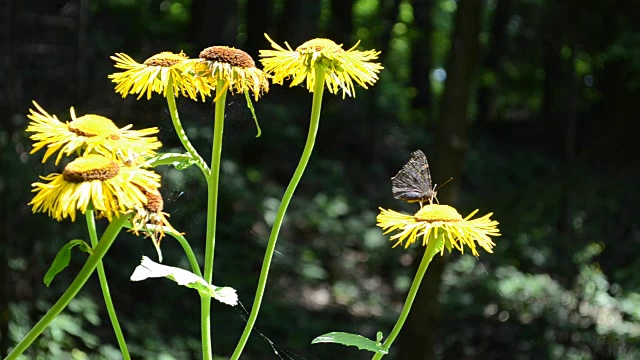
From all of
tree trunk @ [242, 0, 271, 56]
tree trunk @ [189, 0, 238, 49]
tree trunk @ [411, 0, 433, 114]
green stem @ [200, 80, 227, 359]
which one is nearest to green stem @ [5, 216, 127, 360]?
green stem @ [200, 80, 227, 359]

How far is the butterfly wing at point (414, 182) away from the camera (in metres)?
1.05

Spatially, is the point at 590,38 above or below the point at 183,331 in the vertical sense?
above

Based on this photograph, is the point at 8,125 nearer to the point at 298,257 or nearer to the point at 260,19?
the point at 298,257

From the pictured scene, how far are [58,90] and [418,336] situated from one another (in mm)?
2716

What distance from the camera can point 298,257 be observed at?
645 cm

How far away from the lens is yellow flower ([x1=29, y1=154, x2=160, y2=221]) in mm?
675

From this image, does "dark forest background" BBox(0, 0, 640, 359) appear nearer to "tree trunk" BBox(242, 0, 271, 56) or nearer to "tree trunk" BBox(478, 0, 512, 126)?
"tree trunk" BBox(242, 0, 271, 56)

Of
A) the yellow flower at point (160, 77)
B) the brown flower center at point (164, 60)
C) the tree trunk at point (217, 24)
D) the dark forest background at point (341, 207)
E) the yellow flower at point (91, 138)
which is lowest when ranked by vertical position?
the dark forest background at point (341, 207)

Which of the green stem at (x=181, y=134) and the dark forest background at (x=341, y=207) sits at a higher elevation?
the green stem at (x=181, y=134)

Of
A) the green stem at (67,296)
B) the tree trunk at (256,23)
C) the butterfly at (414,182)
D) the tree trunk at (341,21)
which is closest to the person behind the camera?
the green stem at (67,296)

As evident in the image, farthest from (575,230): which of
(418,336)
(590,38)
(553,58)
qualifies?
(553,58)

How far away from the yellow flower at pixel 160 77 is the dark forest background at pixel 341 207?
183cm

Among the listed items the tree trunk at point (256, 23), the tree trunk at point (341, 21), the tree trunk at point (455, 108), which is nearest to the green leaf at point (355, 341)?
the tree trunk at point (455, 108)

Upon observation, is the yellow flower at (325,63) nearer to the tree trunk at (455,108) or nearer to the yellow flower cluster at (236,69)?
the yellow flower cluster at (236,69)
